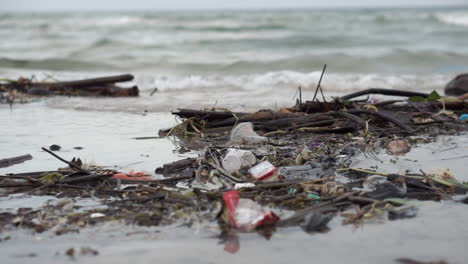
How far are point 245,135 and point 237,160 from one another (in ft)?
3.22

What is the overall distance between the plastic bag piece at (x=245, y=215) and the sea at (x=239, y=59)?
4481 mm

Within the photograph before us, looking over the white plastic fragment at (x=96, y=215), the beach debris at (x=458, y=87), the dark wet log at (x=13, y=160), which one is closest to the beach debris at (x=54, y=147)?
the dark wet log at (x=13, y=160)

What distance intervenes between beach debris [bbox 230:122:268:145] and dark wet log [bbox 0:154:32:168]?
1596 millimetres

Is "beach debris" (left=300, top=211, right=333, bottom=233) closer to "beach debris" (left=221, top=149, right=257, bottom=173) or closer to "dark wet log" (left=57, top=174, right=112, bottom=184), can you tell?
Answer: "beach debris" (left=221, top=149, right=257, bottom=173)

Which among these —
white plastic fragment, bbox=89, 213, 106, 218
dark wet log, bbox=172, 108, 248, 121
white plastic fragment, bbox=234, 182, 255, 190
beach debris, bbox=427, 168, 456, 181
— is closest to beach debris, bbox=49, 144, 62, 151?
dark wet log, bbox=172, 108, 248, 121

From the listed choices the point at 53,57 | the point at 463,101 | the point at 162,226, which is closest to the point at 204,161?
the point at 162,226

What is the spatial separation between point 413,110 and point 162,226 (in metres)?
3.42

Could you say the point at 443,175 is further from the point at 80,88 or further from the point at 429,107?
the point at 80,88

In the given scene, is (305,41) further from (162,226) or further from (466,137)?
(162,226)

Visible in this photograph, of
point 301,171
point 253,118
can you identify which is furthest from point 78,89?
point 301,171

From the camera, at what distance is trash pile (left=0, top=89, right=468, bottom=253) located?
105 inches

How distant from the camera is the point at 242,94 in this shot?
8891 mm

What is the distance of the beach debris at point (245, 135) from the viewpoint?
4.43 m

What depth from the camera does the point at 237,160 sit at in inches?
139
